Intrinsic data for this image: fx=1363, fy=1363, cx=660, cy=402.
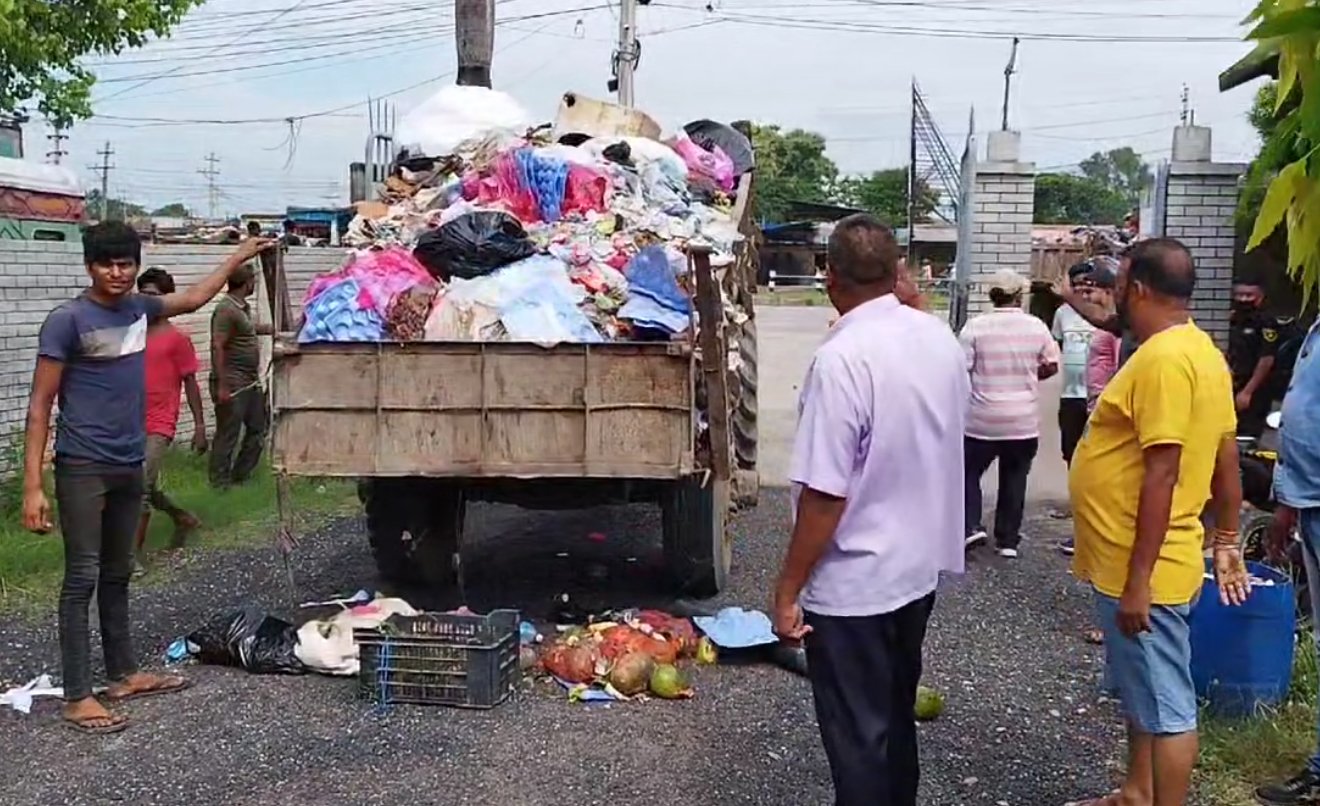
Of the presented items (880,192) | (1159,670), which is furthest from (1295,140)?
(880,192)

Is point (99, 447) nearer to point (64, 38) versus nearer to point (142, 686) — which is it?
point (142, 686)

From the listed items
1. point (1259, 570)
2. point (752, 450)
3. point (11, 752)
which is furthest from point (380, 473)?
point (752, 450)

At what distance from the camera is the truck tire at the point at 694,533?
617 cm

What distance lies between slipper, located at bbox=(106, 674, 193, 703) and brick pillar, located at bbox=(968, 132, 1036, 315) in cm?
759

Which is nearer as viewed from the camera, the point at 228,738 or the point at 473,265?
the point at 228,738

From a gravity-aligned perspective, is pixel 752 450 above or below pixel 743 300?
below

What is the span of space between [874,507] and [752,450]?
19.6 ft

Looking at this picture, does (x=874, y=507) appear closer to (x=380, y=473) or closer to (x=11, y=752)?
(x=380, y=473)

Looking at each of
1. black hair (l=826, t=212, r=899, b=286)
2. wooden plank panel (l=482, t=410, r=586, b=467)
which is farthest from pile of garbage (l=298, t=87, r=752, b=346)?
black hair (l=826, t=212, r=899, b=286)

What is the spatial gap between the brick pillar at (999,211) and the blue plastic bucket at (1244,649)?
21.5 ft

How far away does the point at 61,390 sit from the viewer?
4.86 meters

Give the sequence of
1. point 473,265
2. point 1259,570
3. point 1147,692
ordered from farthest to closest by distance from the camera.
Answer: point 473,265 → point 1259,570 → point 1147,692

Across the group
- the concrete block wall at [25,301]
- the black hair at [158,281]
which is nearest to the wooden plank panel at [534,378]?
the black hair at [158,281]

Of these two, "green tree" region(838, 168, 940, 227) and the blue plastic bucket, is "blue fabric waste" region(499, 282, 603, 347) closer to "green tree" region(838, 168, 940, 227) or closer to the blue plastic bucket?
the blue plastic bucket
